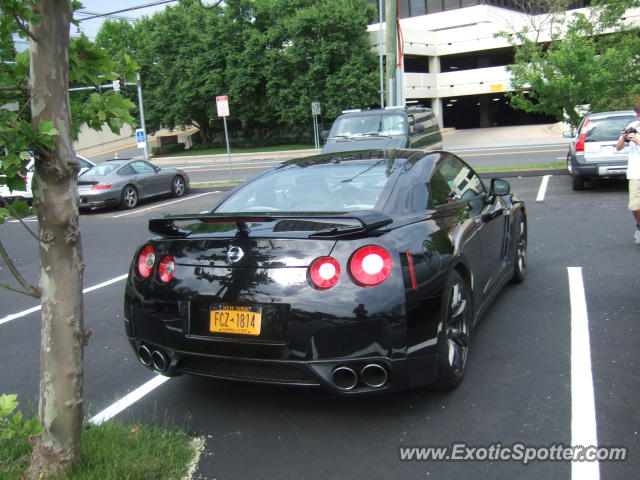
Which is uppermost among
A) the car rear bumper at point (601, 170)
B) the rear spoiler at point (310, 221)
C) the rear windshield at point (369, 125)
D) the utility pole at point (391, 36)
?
the utility pole at point (391, 36)

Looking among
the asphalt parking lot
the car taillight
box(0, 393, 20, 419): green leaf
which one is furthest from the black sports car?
the car taillight

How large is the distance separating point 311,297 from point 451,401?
3.80ft

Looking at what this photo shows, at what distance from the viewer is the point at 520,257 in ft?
20.8

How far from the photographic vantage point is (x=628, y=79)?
52.9ft

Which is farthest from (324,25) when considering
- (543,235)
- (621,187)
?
(543,235)

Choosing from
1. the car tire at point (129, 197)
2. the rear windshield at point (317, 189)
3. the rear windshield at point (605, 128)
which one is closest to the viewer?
the rear windshield at point (317, 189)

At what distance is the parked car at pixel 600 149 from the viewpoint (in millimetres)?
11586

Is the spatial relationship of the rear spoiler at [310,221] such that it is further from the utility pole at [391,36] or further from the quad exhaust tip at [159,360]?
the utility pole at [391,36]

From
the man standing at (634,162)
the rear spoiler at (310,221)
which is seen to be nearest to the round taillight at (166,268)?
the rear spoiler at (310,221)

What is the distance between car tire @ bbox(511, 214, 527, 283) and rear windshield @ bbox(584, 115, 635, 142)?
6309 mm

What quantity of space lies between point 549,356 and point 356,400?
1.49m

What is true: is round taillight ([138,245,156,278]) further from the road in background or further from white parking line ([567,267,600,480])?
the road in background

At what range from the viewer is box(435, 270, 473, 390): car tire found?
144 inches

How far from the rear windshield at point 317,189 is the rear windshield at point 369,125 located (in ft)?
33.8
